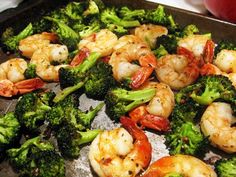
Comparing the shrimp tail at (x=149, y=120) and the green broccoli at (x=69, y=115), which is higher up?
the shrimp tail at (x=149, y=120)

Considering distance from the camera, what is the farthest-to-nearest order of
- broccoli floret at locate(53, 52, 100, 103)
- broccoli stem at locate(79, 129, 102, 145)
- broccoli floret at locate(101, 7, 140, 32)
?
broccoli floret at locate(101, 7, 140, 32) → broccoli floret at locate(53, 52, 100, 103) → broccoli stem at locate(79, 129, 102, 145)

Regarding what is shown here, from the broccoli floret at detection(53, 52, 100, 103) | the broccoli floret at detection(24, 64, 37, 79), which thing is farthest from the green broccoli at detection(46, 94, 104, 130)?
the broccoli floret at detection(24, 64, 37, 79)

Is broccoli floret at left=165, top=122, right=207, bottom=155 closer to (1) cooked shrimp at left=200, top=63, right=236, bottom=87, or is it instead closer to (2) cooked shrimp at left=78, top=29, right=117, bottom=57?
(1) cooked shrimp at left=200, top=63, right=236, bottom=87

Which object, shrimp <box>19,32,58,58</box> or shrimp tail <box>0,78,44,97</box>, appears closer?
shrimp tail <box>0,78,44,97</box>

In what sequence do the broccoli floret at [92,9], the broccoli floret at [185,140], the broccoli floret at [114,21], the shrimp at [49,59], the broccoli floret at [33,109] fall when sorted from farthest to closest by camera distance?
the broccoli floret at [92,9], the broccoli floret at [114,21], the shrimp at [49,59], the broccoli floret at [33,109], the broccoli floret at [185,140]

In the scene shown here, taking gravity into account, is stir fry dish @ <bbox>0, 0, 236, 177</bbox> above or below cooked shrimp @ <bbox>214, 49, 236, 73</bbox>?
below

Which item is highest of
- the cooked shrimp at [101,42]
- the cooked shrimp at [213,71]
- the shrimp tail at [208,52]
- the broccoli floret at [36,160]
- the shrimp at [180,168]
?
the shrimp tail at [208,52]

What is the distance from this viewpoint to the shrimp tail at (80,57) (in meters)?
3.09

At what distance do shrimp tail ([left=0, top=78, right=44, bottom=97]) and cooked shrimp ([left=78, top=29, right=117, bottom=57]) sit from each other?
0.50 metres

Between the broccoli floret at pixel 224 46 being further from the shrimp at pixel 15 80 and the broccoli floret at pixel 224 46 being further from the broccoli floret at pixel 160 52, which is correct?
the shrimp at pixel 15 80

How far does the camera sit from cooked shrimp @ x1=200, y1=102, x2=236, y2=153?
94.2 inches

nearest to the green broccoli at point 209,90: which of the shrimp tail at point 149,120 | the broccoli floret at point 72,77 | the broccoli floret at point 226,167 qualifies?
the shrimp tail at point 149,120

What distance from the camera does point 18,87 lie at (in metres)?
2.96

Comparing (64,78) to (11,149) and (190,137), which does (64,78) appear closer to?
(11,149)
